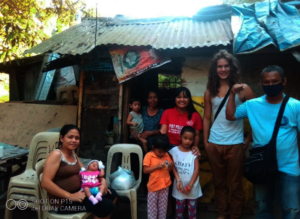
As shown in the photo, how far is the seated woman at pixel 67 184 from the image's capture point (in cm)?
234

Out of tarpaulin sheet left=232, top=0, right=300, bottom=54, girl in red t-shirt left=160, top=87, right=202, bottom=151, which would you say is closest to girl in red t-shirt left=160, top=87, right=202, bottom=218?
girl in red t-shirt left=160, top=87, right=202, bottom=151

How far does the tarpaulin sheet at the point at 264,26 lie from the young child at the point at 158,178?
168cm

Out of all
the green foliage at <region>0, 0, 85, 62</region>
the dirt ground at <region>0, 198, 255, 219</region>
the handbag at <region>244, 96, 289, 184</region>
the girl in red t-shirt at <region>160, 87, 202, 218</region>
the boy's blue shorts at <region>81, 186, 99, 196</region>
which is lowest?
the dirt ground at <region>0, 198, 255, 219</region>

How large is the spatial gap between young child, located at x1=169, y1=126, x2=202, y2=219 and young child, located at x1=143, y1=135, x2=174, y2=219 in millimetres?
122

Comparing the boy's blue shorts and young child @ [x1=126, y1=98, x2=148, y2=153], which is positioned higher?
young child @ [x1=126, y1=98, x2=148, y2=153]

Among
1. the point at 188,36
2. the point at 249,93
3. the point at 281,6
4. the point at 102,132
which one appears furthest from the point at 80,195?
the point at 281,6

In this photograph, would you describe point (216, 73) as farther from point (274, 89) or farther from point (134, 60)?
point (134, 60)

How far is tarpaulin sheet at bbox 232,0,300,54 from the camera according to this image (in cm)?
292

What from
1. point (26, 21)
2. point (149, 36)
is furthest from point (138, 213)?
point (26, 21)

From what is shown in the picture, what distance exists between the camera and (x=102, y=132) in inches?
169

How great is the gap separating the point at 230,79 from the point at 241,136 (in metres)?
0.76

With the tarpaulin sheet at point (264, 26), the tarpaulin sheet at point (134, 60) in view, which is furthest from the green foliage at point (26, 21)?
the tarpaulin sheet at point (264, 26)

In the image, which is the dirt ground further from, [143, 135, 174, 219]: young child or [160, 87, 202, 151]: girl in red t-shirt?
[160, 87, 202, 151]: girl in red t-shirt

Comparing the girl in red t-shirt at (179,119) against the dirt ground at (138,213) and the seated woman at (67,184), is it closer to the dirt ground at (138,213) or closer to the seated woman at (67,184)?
the dirt ground at (138,213)
